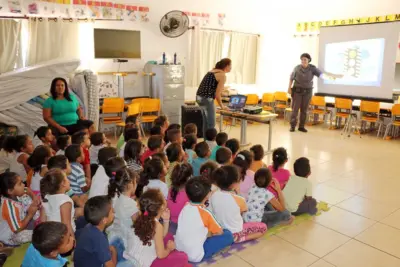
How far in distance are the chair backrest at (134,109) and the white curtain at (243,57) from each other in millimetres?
3097

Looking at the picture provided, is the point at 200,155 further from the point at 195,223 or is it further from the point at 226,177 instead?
the point at 195,223

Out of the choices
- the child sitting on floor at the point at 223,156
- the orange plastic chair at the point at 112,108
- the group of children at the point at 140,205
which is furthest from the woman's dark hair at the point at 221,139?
the orange plastic chair at the point at 112,108

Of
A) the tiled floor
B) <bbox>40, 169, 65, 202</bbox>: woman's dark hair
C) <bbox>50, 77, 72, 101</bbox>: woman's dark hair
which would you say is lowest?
the tiled floor

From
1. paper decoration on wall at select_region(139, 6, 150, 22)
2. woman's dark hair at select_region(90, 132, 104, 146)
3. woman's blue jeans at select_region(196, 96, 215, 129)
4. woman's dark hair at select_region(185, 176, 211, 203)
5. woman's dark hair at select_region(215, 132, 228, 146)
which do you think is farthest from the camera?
paper decoration on wall at select_region(139, 6, 150, 22)

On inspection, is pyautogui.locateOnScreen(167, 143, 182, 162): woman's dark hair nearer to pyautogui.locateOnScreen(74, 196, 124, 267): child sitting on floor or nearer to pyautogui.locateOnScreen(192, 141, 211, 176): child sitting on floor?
pyautogui.locateOnScreen(192, 141, 211, 176): child sitting on floor

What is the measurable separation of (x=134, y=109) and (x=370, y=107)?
437 centimetres

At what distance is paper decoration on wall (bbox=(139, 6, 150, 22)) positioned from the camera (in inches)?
266

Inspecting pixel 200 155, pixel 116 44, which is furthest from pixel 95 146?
pixel 116 44

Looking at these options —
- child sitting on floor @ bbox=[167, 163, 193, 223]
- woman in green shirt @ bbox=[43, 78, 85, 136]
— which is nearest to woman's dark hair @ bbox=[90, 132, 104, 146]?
woman in green shirt @ bbox=[43, 78, 85, 136]

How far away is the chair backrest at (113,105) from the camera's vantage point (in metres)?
5.95

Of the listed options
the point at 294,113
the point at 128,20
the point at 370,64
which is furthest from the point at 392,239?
the point at 128,20

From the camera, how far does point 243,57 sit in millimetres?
8453

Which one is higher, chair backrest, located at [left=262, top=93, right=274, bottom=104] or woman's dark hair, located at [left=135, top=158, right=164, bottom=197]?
chair backrest, located at [left=262, top=93, right=274, bottom=104]

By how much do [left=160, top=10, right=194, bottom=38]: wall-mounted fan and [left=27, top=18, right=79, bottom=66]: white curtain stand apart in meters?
1.73
